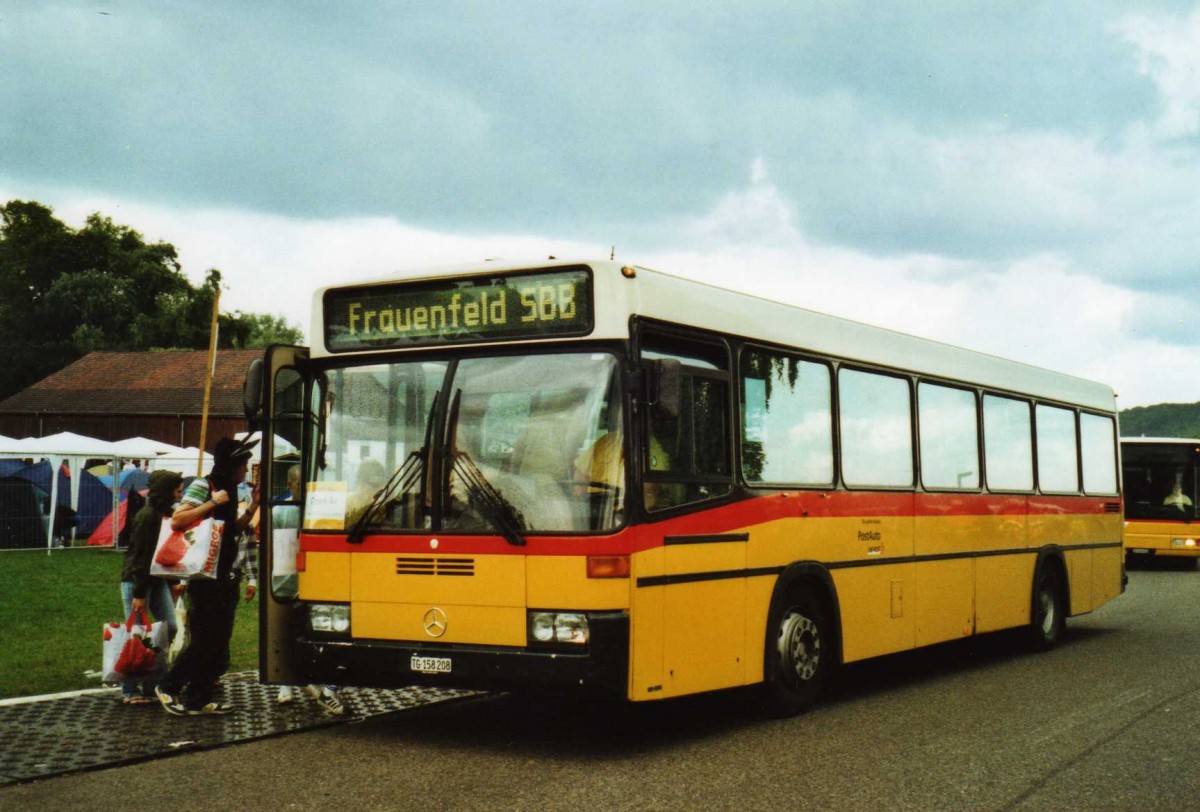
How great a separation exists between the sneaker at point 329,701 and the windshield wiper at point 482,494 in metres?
2.49

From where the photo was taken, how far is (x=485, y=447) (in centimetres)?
798

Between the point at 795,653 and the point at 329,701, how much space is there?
3435mm

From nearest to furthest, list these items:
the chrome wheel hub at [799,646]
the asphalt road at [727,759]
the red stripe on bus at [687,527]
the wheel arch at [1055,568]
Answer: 1. the asphalt road at [727,759]
2. the red stripe on bus at [687,527]
3. the chrome wheel hub at [799,646]
4. the wheel arch at [1055,568]

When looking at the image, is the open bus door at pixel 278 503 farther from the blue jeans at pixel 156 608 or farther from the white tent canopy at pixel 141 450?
the white tent canopy at pixel 141 450

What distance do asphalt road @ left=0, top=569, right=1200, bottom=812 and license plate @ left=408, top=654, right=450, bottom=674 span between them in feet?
1.69

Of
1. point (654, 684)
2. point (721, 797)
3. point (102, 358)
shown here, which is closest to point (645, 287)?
point (654, 684)

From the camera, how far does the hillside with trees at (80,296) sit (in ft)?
289

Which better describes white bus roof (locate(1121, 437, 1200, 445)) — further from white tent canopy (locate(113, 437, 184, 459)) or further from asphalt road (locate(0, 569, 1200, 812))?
white tent canopy (locate(113, 437, 184, 459))

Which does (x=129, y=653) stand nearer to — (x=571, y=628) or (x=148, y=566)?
(x=148, y=566)

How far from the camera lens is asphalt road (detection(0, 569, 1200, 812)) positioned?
683cm

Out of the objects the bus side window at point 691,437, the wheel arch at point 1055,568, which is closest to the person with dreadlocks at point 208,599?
the bus side window at point 691,437

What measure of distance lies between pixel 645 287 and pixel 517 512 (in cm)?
159

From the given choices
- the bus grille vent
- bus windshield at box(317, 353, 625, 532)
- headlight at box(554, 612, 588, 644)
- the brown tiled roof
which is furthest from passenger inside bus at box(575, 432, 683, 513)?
the brown tiled roof

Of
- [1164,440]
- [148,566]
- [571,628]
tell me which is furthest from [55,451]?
[1164,440]
